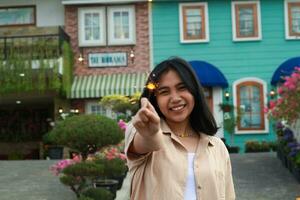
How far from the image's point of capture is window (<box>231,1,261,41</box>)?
1845cm

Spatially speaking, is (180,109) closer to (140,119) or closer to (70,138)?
(140,119)

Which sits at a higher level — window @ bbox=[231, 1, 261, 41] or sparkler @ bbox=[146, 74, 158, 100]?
window @ bbox=[231, 1, 261, 41]

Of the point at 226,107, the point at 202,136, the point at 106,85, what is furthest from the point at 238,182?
the point at 202,136

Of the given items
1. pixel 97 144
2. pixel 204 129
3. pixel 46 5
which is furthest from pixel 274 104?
pixel 46 5

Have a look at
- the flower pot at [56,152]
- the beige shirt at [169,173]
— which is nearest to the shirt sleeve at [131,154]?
the beige shirt at [169,173]

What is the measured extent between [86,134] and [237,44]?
11079 mm

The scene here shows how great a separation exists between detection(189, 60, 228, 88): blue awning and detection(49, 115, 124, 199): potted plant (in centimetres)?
878

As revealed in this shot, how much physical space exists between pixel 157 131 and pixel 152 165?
23cm

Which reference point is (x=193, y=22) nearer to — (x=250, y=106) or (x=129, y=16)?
(x=129, y=16)

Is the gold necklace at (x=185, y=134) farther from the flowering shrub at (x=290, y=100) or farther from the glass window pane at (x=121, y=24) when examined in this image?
the glass window pane at (x=121, y=24)

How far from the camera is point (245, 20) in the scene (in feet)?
60.8

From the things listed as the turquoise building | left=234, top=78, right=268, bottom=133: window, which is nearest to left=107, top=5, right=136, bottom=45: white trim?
the turquoise building

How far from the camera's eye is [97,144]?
873cm

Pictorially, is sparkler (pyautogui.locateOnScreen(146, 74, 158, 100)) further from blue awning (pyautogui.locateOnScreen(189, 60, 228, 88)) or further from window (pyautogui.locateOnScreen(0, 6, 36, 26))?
window (pyautogui.locateOnScreen(0, 6, 36, 26))
